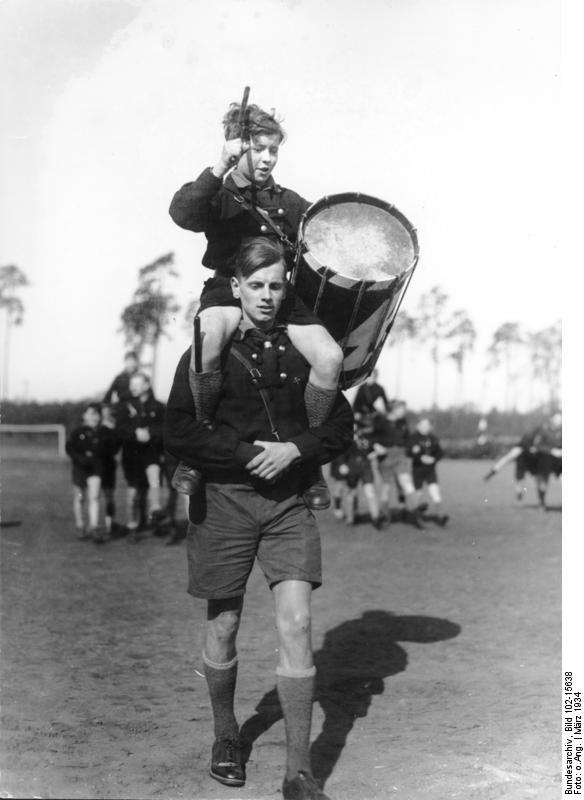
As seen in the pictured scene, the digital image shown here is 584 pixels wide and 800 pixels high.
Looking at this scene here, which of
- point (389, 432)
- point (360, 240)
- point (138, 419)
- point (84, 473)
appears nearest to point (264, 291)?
point (360, 240)

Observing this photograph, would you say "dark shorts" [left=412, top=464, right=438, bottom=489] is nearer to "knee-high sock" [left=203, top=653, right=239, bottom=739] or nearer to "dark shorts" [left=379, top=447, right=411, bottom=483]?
"dark shorts" [left=379, top=447, right=411, bottom=483]

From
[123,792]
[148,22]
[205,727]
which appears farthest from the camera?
[148,22]

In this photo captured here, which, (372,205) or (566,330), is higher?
(372,205)

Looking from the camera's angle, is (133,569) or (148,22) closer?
(148,22)

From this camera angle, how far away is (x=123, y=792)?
383 cm

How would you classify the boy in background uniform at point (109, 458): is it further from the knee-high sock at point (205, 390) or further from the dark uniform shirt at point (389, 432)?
the knee-high sock at point (205, 390)

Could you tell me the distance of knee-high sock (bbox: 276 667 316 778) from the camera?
3.77 metres

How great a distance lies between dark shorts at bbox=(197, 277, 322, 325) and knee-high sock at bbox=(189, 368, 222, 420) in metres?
0.29

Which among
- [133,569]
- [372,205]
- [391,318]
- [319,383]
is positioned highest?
[372,205]

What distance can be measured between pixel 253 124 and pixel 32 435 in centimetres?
2963

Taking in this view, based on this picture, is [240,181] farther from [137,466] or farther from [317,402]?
[137,466]

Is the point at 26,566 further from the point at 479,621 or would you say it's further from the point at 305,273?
the point at 305,273

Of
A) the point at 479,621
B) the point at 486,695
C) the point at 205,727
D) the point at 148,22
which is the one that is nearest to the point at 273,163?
the point at 148,22

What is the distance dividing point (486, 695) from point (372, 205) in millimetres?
2671
